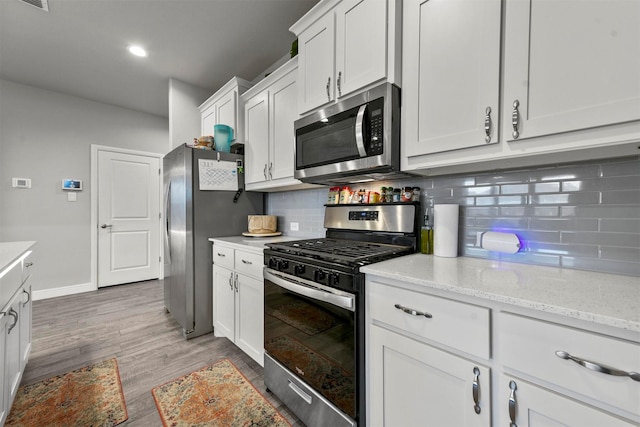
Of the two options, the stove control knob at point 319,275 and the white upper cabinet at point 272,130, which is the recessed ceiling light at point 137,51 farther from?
the stove control knob at point 319,275

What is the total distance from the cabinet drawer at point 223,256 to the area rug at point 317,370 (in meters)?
0.80

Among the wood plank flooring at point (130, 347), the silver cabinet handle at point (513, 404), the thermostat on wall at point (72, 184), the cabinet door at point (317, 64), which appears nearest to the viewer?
the silver cabinet handle at point (513, 404)

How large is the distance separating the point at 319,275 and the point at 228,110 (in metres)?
2.24

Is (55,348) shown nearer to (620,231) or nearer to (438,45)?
(438,45)

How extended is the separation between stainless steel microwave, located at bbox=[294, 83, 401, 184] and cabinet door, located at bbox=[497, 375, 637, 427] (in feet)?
3.24

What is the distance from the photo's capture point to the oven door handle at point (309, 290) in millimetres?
1176

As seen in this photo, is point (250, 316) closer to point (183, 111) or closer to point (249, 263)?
point (249, 263)

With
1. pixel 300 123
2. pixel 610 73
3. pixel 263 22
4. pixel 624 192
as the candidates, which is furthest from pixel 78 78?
pixel 624 192

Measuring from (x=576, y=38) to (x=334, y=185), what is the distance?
1.47 m

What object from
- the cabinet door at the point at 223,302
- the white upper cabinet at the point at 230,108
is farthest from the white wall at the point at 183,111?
the cabinet door at the point at 223,302

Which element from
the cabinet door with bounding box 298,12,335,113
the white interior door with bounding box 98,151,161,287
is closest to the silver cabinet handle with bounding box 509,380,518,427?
the cabinet door with bounding box 298,12,335,113

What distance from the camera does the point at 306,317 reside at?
1.41 meters

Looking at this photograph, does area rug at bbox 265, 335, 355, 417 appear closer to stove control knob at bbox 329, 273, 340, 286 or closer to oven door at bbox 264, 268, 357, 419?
oven door at bbox 264, 268, 357, 419

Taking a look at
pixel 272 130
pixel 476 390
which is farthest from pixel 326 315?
pixel 272 130
